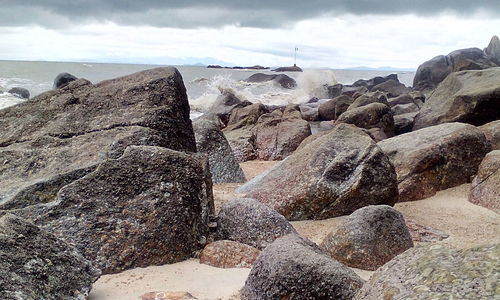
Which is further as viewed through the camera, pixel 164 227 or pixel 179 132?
pixel 179 132

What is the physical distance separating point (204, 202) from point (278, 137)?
8.74 m

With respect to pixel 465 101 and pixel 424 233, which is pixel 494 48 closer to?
pixel 465 101

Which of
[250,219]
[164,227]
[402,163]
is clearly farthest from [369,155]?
[164,227]

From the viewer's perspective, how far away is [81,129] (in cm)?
622

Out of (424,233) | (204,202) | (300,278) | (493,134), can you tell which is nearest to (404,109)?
(493,134)

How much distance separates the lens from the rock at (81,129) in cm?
525

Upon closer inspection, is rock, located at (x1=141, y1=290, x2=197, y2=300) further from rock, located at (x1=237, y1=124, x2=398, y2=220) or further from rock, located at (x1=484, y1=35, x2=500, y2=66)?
rock, located at (x1=484, y1=35, x2=500, y2=66)

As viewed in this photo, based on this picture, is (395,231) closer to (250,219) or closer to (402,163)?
(250,219)

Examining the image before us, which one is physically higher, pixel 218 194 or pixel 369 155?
pixel 369 155

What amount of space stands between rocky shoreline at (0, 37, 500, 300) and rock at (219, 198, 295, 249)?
1 cm

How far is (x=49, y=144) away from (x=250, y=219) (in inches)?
100

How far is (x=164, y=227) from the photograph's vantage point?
189 inches

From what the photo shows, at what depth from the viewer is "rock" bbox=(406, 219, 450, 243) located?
6.36 meters

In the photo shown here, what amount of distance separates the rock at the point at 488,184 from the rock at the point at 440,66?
30.8 meters
